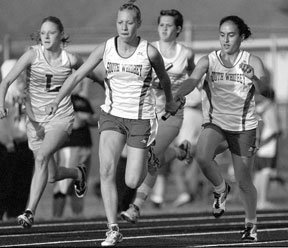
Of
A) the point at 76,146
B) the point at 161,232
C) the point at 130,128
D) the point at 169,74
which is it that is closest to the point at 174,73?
the point at 169,74

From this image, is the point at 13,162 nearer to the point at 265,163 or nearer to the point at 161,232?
the point at 161,232

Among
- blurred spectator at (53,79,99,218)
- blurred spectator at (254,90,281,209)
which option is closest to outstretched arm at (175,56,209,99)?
blurred spectator at (53,79,99,218)

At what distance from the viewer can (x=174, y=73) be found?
14.3m

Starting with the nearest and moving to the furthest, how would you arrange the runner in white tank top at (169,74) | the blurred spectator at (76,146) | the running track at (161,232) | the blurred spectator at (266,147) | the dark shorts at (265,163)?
the running track at (161,232), the runner in white tank top at (169,74), the blurred spectator at (76,146), the blurred spectator at (266,147), the dark shorts at (265,163)

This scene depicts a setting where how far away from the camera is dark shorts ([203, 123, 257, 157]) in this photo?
507 inches

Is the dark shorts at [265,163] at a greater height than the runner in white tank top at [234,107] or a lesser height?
greater

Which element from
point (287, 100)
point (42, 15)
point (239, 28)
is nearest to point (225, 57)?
point (239, 28)

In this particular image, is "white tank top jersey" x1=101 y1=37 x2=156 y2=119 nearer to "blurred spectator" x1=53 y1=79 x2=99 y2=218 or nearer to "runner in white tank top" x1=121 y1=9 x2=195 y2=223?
"runner in white tank top" x1=121 y1=9 x2=195 y2=223

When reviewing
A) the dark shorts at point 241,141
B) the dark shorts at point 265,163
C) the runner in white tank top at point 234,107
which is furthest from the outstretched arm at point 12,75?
the dark shorts at point 265,163

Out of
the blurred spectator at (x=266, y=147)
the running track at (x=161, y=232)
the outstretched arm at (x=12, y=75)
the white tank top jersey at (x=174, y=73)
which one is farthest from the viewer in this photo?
the blurred spectator at (x=266, y=147)

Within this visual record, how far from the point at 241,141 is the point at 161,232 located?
1.49 meters

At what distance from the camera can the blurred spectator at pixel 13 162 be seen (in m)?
15.9

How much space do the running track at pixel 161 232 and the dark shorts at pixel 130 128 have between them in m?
A: 0.97

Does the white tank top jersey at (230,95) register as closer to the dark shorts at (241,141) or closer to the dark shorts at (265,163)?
the dark shorts at (241,141)
